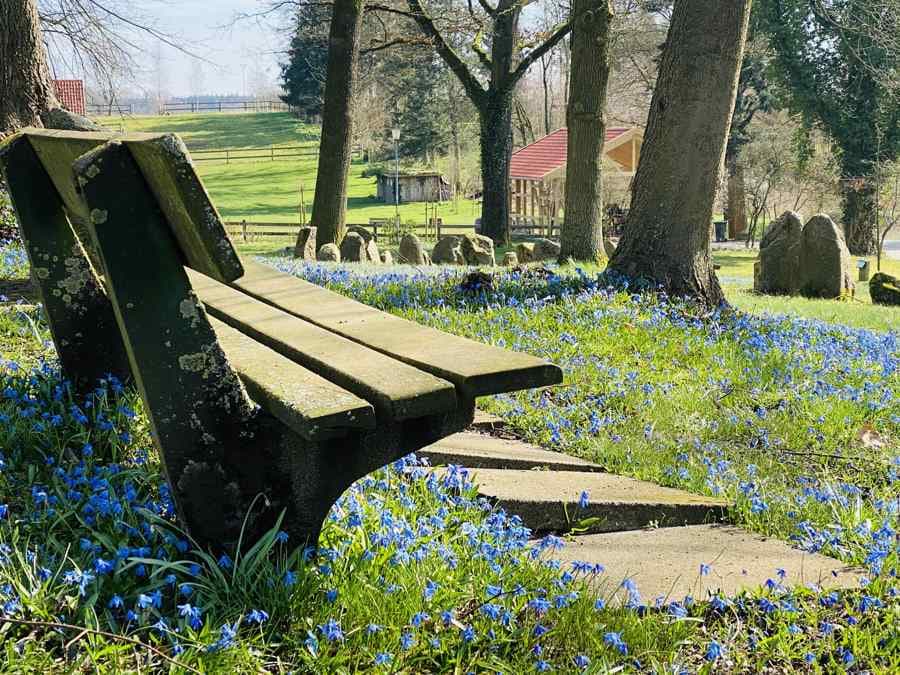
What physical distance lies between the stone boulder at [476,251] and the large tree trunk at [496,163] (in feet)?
18.5

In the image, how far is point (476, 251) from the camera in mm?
18656

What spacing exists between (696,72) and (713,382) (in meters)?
3.29

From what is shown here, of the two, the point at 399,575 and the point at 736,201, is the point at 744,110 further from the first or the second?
the point at 399,575

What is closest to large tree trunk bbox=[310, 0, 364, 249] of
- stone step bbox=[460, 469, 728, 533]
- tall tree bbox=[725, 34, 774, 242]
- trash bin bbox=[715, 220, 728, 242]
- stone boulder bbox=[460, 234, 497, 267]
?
stone boulder bbox=[460, 234, 497, 267]

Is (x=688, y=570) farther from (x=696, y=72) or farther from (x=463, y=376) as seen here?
(x=696, y=72)

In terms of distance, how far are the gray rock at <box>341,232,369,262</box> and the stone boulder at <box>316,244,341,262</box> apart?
657 millimetres

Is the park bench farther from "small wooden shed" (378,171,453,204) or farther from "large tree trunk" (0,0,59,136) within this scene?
"small wooden shed" (378,171,453,204)

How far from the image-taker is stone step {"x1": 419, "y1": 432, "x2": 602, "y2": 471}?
146 inches

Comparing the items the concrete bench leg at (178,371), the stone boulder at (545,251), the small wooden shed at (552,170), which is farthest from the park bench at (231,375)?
the small wooden shed at (552,170)

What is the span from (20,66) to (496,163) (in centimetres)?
1598

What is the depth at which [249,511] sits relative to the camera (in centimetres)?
238

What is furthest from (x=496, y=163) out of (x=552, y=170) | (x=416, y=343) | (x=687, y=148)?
(x=416, y=343)

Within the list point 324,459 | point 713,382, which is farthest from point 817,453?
point 324,459

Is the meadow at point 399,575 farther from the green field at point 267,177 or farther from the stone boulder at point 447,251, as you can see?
the green field at point 267,177
